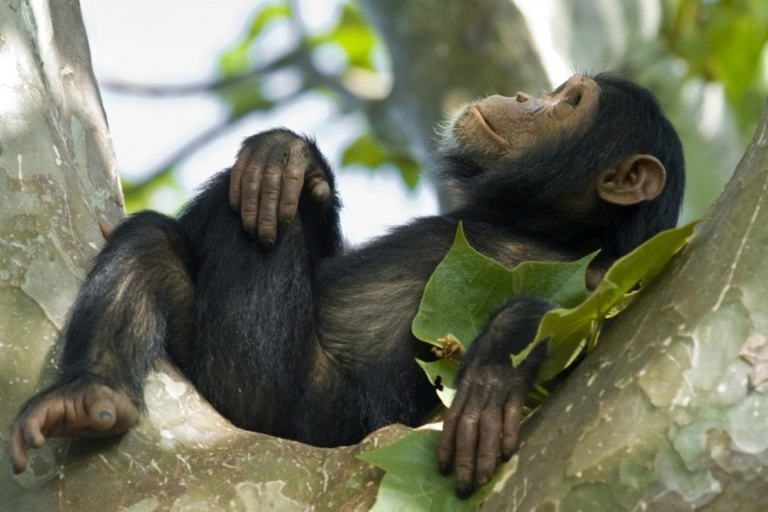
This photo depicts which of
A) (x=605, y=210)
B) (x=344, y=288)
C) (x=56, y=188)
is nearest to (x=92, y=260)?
(x=56, y=188)

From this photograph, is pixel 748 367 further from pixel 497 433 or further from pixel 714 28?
pixel 714 28

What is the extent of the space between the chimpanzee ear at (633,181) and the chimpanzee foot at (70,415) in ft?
7.11

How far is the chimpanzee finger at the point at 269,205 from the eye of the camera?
13.9 ft

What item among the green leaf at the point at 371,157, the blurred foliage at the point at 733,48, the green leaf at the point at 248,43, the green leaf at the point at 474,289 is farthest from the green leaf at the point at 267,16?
the green leaf at the point at 474,289

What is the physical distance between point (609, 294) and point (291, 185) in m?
1.58

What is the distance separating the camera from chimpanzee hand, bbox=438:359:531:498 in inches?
119

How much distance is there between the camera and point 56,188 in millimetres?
3822

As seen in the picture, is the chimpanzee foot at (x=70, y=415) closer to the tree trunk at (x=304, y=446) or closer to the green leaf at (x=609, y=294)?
the tree trunk at (x=304, y=446)

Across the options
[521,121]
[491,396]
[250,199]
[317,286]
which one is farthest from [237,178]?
[491,396]

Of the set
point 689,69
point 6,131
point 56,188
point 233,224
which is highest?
point 6,131

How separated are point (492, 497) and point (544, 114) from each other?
2.45 m

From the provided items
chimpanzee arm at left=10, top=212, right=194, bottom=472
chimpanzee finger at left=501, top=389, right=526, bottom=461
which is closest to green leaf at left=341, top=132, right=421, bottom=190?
chimpanzee arm at left=10, top=212, right=194, bottom=472

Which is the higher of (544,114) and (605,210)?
(544,114)

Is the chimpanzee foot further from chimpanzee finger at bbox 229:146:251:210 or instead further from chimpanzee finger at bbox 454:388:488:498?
chimpanzee finger at bbox 229:146:251:210
